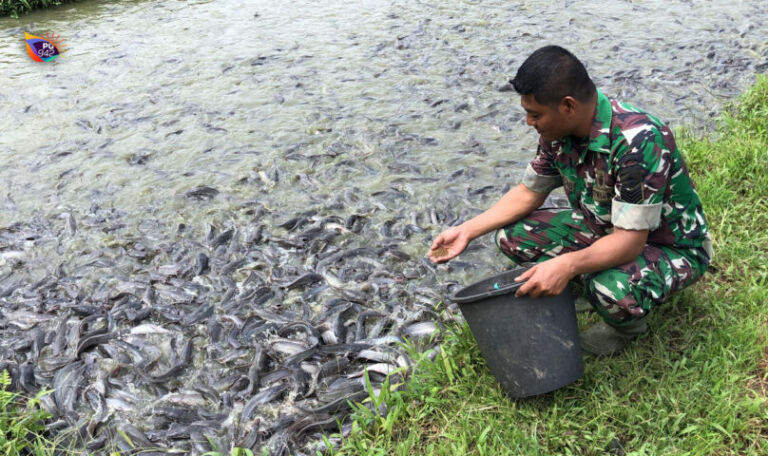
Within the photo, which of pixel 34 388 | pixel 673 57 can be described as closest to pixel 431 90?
pixel 673 57

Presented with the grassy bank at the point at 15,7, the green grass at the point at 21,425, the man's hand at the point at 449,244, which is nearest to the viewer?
the green grass at the point at 21,425

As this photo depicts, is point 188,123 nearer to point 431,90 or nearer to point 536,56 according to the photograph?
point 431,90

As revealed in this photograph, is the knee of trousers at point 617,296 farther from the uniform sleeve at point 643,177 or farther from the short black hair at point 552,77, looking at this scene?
the short black hair at point 552,77

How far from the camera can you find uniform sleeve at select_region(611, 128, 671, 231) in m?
2.40

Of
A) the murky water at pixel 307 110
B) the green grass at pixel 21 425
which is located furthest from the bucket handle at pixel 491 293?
the green grass at pixel 21 425

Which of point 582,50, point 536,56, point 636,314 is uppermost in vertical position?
point 536,56

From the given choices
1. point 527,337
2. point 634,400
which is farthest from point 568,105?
point 634,400

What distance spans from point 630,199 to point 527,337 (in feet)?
2.25

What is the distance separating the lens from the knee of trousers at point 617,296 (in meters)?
2.55

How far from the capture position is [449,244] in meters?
2.94

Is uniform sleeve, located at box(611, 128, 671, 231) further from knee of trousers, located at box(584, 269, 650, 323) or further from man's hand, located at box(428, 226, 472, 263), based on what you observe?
man's hand, located at box(428, 226, 472, 263)

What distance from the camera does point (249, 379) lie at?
309cm

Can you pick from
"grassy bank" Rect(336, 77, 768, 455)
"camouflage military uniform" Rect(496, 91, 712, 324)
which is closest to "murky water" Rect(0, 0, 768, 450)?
"grassy bank" Rect(336, 77, 768, 455)

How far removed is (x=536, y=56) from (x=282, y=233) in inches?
101
